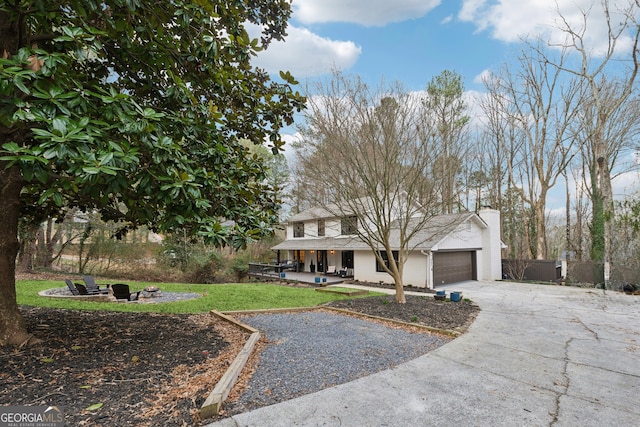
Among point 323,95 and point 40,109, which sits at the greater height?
point 323,95

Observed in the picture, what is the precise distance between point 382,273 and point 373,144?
9.82 meters

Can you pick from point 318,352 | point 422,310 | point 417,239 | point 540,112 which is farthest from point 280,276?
point 540,112

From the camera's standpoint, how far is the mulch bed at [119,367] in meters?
3.15

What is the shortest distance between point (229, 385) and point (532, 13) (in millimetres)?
20759

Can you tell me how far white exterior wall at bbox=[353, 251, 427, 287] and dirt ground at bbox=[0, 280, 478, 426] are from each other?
11185 mm

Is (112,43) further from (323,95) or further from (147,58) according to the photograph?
(323,95)

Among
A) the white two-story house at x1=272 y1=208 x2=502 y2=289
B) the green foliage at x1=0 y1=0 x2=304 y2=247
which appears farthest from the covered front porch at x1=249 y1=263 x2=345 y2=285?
the green foliage at x1=0 y1=0 x2=304 y2=247

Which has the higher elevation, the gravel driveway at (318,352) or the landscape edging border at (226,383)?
the landscape edging border at (226,383)

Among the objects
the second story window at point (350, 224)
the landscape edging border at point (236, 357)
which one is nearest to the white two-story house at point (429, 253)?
the second story window at point (350, 224)

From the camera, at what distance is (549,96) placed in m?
20.7

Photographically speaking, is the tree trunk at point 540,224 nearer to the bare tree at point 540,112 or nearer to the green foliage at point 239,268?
the bare tree at point 540,112

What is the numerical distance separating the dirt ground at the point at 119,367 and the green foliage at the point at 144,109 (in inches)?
74.3

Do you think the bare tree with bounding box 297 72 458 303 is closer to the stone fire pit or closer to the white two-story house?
the white two-story house

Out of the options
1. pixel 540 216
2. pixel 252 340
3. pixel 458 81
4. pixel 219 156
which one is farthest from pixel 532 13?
pixel 252 340
